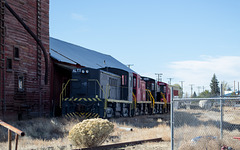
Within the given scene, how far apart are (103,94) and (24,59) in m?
5.66

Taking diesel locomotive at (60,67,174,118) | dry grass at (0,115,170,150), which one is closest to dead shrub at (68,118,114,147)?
dry grass at (0,115,170,150)

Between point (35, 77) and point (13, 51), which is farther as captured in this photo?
point (35, 77)

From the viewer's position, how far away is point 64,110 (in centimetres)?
1802

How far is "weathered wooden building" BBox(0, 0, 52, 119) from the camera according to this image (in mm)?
16922

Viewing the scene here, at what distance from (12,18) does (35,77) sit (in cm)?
429

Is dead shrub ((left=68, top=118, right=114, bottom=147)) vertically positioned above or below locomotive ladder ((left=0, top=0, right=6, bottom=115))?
below

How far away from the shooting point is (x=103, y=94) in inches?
729

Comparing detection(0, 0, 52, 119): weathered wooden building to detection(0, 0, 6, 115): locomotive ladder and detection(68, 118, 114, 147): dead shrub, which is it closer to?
detection(0, 0, 6, 115): locomotive ladder

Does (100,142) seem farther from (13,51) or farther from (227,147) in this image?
(13,51)

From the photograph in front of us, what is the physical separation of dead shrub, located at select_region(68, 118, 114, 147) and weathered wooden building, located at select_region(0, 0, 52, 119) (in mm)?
→ 8678

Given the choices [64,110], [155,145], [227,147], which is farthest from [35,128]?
[227,147]

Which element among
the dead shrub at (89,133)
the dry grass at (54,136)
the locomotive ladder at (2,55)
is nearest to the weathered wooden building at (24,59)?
the locomotive ladder at (2,55)

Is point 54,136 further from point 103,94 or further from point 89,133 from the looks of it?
point 103,94

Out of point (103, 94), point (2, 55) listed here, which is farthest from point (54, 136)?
point (2, 55)
